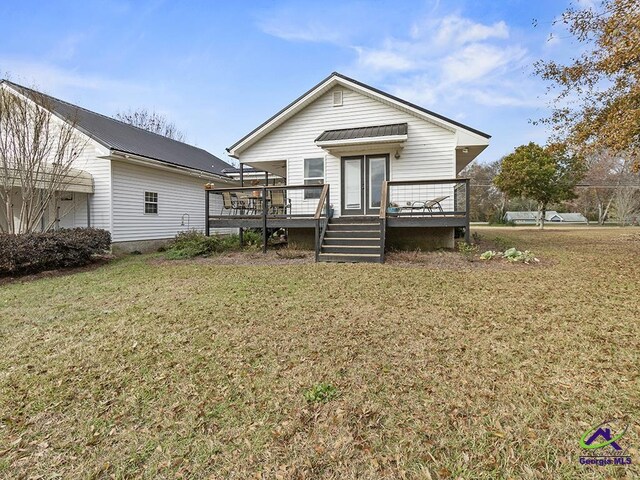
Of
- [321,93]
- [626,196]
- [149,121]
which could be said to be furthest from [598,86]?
[149,121]

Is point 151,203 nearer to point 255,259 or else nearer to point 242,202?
point 242,202

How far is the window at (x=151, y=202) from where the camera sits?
13.2 metres

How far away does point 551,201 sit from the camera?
25.0 m

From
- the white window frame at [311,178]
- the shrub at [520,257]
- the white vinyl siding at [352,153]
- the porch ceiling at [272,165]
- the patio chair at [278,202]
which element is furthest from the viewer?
the porch ceiling at [272,165]

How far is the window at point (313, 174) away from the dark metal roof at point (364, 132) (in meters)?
1.03

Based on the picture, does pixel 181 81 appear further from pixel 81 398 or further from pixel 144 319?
pixel 81 398

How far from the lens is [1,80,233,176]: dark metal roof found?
1126 centimetres

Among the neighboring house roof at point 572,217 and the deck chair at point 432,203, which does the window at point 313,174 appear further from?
the neighboring house roof at point 572,217

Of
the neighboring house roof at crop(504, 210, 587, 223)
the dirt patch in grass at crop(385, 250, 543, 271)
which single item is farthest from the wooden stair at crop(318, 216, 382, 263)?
the neighboring house roof at crop(504, 210, 587, 223)

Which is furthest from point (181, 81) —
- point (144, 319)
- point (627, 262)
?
point (627, 262)

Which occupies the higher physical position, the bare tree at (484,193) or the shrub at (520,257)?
the bare tree at (484,193)

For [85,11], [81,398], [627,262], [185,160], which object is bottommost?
[81,398]

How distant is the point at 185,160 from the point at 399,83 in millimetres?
12315

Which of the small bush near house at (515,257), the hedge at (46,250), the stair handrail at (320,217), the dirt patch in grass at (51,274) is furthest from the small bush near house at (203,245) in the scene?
the small bush near house at (515,257)
